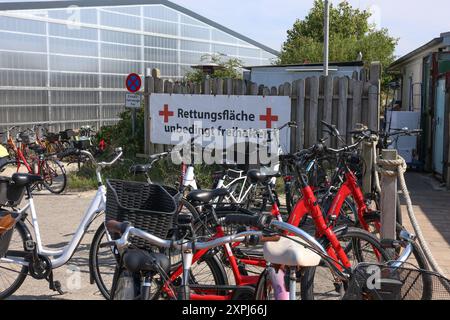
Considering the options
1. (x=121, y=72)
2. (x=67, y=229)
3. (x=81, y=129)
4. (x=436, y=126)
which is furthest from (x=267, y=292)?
(x=121, y=72)

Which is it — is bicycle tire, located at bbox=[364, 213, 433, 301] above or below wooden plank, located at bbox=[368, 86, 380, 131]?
below

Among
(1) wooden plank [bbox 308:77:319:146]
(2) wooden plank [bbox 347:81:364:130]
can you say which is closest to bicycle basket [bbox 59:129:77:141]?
(1) wooden plank [bbox 308:77:319:146]

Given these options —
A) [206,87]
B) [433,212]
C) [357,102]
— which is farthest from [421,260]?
[206,87]

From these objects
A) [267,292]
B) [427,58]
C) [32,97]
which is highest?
[427,58]

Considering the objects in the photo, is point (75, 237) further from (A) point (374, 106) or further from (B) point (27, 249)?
(A) point (374, 106)

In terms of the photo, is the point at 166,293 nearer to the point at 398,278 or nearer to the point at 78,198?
the point at 398,278

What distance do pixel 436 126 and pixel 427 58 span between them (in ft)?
9.58

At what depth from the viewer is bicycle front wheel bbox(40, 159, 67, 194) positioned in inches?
380

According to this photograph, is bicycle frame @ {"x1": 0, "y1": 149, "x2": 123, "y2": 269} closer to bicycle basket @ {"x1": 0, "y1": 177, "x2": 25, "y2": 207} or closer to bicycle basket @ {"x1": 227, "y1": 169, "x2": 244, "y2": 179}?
bicycle basket @ {"x1": 0, "y1": 177, "x2": 25, "y2": 207}

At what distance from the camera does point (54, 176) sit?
10.2 meters

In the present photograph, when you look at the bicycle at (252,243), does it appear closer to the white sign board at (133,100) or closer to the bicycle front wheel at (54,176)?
the bicycle front wheel at (54,176)

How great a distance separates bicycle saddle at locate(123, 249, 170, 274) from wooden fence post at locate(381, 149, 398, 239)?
2301 millimetres

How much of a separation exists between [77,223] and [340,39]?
2202cm
